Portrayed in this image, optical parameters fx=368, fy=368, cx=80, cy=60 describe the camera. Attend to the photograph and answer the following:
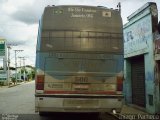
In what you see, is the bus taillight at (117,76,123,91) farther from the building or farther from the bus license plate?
the building

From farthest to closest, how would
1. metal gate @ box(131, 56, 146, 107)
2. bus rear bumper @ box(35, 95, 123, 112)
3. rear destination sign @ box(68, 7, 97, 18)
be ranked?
metal gate @ box(131, 56, 146, 107)
rear destination sign @ box(68, 7, 97, 18)
bus rear bumper @ box(35, 95, 123, 112)

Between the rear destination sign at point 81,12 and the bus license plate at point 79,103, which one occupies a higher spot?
the rear destination sign at point 81,12

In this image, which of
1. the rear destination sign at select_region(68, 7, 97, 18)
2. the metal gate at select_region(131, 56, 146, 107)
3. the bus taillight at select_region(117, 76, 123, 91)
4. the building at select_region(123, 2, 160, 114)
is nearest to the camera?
the bus taillight at select_region(117, 76, 123, 91)

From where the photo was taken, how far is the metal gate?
17.0 meters

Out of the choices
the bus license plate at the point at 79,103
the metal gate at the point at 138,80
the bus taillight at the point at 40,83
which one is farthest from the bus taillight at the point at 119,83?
the metal gate at the point at 138,80

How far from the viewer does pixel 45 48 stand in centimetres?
1148

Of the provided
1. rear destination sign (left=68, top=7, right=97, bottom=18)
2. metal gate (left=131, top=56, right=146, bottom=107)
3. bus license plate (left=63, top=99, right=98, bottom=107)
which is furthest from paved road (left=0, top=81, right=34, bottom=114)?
rear destination sign (left=68, top=7, right=97, bottom=18)

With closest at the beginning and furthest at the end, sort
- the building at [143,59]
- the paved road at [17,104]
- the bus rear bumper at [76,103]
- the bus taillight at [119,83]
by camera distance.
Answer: the bus rear bumper at [76,103]
the bus taillight at [119,83]
the building at [143,59]
the paved road at [17,104]

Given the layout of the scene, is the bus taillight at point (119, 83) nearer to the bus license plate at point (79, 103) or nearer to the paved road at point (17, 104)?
the bus license plate at point (79, 103)

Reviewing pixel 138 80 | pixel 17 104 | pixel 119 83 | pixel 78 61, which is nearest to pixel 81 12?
pixel 78 61

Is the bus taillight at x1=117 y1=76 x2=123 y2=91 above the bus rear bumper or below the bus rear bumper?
above

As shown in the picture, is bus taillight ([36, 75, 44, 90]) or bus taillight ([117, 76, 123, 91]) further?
bus taillight ([117, 76, 123, 91])

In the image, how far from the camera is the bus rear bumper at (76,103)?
1123 cm

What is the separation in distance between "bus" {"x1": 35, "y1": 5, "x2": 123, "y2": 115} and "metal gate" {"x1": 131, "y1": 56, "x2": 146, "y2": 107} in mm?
5599
